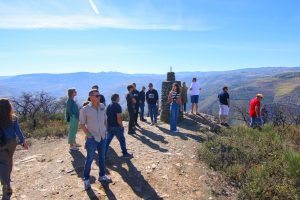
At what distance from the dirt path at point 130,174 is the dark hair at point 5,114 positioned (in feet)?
6.36

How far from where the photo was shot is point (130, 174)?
30.3 feet

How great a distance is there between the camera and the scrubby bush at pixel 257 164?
28.1ft

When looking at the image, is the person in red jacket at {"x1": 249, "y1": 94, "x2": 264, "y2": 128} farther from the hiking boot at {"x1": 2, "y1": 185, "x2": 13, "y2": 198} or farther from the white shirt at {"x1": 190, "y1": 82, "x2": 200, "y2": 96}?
the hiking boot at {"x1": 2, "y1": 185, "x2": 13, "y2": 198}

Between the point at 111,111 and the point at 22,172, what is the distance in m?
3.14

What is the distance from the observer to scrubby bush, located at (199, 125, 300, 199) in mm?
8562

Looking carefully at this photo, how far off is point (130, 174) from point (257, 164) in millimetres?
3880

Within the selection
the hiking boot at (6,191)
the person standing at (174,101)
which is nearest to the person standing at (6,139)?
the hiking boot at (6,191)

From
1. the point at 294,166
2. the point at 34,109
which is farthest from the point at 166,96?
the point at 34,109

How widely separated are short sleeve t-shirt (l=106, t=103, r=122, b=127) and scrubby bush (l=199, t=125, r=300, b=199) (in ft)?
A: 9.92

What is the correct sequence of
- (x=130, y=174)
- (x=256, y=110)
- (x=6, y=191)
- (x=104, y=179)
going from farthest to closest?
(x=256, y=110) → (x=130, y=174) → (x=104, y=179) → (x=6, y=191)

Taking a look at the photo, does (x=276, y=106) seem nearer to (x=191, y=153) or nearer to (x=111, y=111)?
(x=191, y=153)

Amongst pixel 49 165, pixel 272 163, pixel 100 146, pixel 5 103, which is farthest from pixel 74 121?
pixel 272 163

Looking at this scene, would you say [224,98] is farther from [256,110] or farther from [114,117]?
[114,117]

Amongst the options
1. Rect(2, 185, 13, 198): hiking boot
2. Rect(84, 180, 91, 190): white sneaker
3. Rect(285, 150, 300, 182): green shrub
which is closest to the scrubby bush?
Rect(285, 150, 300, 182): green shrub
